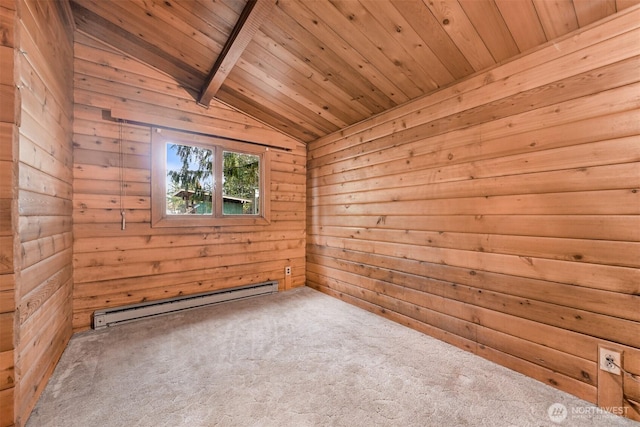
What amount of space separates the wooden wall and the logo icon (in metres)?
2.54

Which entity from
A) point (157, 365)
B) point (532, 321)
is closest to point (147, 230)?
point (157, 365)

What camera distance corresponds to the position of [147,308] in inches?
101

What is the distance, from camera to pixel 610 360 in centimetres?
139

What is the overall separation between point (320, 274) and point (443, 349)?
5.84 feet

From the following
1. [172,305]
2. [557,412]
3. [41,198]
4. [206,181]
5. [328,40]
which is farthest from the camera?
[206,181]

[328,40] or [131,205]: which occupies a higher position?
[328,40]

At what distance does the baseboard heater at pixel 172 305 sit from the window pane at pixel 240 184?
0.93 m

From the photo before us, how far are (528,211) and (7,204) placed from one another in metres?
2.74

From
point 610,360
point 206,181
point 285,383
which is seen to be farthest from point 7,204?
point 610,360

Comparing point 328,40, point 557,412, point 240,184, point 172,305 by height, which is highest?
point 328,40

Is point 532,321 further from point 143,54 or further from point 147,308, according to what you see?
point 143,54

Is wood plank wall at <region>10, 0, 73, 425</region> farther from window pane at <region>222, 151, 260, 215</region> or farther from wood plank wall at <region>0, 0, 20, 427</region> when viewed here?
window pane at <region>222, 151, 260, 215</region>

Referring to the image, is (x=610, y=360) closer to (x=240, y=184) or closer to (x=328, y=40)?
(x=328, y=40)

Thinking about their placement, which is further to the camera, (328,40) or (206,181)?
(206,181)
